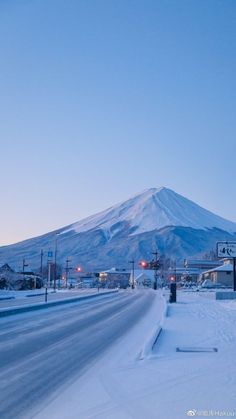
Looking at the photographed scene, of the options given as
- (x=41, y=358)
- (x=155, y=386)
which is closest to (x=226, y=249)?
(x=41, y=358)

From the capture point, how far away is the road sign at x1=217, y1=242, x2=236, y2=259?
65438 mm

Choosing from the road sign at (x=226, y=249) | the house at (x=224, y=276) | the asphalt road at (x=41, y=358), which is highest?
the road sign at (x=226, y=249)

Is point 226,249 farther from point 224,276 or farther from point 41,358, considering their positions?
point 41,358

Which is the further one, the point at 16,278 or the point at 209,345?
the point at 16,278

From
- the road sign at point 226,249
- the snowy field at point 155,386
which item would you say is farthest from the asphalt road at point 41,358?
the road sign at point 226,249

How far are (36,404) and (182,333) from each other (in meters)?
10.7

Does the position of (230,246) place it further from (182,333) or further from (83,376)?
(83,376)

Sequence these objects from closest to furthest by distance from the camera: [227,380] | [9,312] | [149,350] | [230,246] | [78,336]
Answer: [227,380], [149,350], [78,336], [9,312], [230,246]

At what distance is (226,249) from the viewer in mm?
65688

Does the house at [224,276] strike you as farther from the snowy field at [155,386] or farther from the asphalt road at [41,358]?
the snowy field at [155,386]

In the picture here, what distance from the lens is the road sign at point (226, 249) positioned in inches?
2576

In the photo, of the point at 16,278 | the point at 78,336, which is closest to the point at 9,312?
the point at 78,336

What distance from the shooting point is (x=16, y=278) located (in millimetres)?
80188

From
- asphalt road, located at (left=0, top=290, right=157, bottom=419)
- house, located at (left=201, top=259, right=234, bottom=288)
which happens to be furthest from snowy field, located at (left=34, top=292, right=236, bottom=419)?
house, located at (left=201, top=259, right=234, bottom=288)
